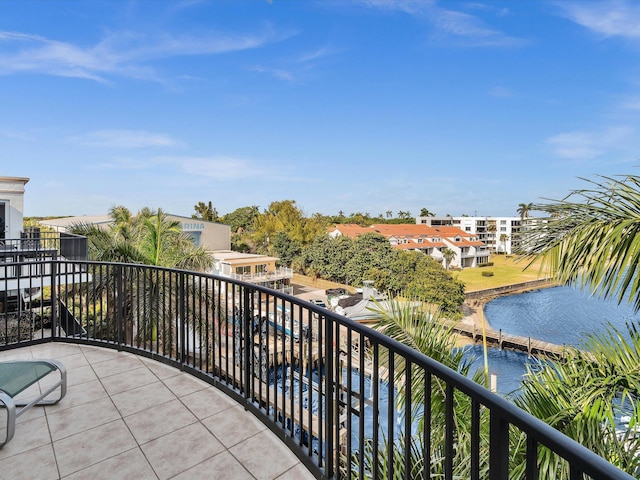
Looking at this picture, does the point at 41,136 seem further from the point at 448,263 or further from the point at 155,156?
the point at 448,263

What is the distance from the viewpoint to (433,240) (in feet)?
168

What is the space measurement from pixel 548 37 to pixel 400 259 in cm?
2429

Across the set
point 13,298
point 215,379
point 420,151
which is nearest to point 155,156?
point 13,298

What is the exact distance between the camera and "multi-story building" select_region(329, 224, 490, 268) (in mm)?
47562

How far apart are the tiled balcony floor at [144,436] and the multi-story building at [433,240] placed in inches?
1716

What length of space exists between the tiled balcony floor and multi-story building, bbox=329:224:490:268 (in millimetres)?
43574

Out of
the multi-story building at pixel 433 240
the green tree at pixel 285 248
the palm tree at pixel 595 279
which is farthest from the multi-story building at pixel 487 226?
the palm tree at pixel 595 279

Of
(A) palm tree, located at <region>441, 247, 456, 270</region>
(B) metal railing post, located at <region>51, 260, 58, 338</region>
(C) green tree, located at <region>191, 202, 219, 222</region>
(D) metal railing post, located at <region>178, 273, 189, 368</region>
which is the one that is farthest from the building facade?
(D) metal railing post, located at <region>178, 273, 189, 368</region>

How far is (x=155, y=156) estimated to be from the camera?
34656 millimetres

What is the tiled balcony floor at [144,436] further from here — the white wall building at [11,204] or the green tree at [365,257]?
the green tree at [365,257]

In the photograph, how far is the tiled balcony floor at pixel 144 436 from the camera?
1.96 m

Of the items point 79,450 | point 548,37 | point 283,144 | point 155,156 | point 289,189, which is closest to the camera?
point 79,450

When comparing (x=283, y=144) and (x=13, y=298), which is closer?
(x=13, y=298)

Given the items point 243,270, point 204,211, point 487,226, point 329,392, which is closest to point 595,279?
point 329,392
